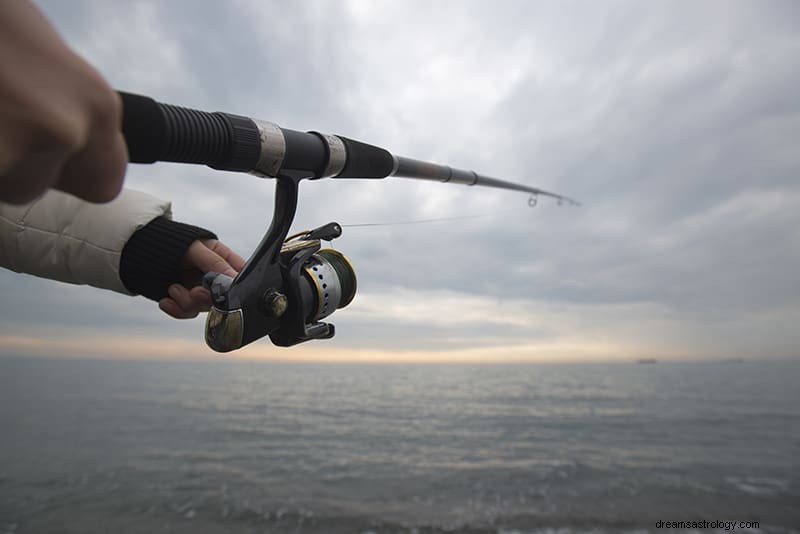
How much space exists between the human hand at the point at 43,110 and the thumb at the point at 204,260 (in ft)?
3.25

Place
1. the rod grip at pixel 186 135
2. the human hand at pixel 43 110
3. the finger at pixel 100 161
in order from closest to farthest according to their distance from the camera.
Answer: the human hand at pixel 43 110 → the finger at pixel 100 161 → the rod grip at pixel 186 135

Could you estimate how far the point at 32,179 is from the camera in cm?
57

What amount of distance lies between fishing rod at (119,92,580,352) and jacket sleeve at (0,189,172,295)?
0.33m

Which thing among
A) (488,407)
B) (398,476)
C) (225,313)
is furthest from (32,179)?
(488,407)

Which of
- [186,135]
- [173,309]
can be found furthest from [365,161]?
[173,309]

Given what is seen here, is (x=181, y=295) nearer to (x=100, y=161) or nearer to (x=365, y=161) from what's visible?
(x=365, y=161)

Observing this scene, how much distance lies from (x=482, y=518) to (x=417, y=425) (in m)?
12.5

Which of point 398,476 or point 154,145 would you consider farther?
point 398,476

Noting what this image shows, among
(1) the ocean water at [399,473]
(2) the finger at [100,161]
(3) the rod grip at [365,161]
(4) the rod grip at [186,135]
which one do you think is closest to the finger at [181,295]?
(4) the rod grip at [186,135]

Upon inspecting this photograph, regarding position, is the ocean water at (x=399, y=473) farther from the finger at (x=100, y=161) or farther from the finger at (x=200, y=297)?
the finger at (x=100, y=161)

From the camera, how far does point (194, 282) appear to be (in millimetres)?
1657

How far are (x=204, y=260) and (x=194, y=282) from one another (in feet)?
0.36

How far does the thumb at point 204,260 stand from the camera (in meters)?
1.60

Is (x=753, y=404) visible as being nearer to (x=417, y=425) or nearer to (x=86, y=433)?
(x=417, y=425)
